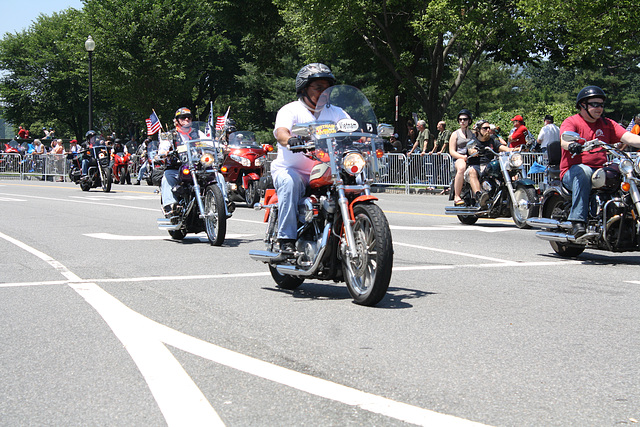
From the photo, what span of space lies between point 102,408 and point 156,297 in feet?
10.2

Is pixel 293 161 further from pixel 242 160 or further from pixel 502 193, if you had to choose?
pixel 242 160

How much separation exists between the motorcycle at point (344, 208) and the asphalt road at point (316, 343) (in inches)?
10.5

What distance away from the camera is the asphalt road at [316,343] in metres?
3.93

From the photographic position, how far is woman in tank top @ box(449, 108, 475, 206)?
46.5ft

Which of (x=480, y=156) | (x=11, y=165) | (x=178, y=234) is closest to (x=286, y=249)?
(x=178, y=234)

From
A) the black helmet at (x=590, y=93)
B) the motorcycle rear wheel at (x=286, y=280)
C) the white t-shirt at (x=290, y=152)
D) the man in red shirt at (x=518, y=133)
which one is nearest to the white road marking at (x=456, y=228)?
the black helmet at (x=590, y=93)

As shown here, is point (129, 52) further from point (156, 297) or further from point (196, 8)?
point (156, 297)

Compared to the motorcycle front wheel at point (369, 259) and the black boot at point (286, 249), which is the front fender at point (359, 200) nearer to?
the motorcycle front wheel at point (369, 259)

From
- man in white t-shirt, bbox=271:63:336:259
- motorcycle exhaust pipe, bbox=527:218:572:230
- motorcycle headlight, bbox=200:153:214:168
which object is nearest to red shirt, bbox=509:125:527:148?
motorcycle exhaust pipe, bbox=527:218:572:230

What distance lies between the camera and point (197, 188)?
11.5 metres

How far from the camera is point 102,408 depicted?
398cm

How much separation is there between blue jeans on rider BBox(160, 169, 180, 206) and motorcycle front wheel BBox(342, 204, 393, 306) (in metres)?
5.84

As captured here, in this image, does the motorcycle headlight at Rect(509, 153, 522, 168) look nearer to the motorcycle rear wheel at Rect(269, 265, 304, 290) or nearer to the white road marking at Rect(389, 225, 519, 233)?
the white road marking at Rect(389, 225, 519, 233)

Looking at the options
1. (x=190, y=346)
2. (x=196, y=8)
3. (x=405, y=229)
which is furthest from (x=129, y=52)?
(x=190, y=346)
